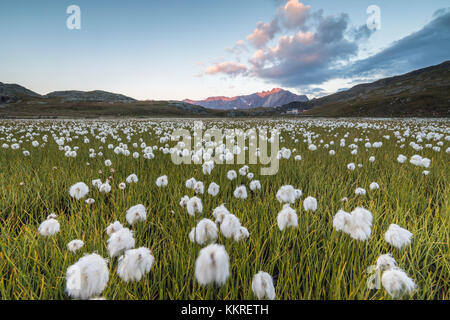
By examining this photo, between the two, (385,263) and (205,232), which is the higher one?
(205,232)

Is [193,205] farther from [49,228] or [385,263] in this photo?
[385,263]

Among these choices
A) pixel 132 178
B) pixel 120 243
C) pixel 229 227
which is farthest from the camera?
pixel 132 178

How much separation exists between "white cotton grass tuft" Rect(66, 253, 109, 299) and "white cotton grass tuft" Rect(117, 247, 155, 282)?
13cm

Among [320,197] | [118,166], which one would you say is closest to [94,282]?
[320,197]

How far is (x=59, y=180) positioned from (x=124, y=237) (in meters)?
2.92

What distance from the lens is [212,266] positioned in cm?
116

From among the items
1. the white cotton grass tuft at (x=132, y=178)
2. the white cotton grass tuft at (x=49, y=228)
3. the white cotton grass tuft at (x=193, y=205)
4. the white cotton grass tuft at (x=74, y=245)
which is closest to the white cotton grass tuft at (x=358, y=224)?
the white cotton grass tuft at (x=193, y=205)

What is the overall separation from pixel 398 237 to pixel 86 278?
208 cm

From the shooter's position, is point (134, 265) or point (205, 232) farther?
point (205, 232)

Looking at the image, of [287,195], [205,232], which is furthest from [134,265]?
[287,195]

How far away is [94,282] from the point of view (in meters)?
1.15
